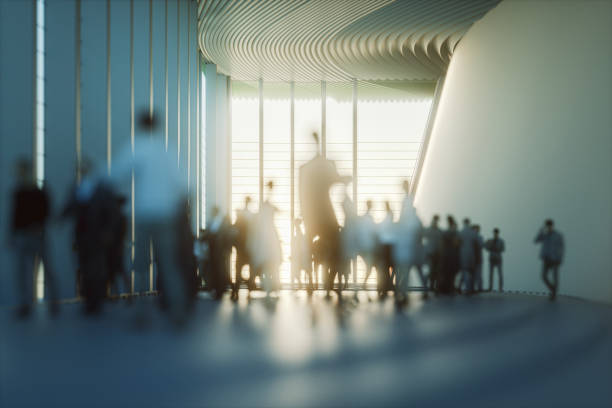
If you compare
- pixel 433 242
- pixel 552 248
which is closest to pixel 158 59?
pixel 433 242

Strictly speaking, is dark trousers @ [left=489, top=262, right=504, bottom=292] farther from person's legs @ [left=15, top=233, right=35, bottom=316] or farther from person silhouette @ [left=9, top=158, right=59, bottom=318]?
person's legs @ [left=15, top=233, right=35, bottom=316]

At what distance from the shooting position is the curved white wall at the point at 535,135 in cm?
1171

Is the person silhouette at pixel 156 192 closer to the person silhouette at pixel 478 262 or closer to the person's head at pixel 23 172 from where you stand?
the person's head at pixel 23 172

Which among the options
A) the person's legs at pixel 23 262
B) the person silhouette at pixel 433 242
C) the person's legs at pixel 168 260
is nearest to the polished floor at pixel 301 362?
the person's legs at pixel 23 262

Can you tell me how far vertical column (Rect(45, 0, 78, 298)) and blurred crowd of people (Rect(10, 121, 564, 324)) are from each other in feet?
1.09

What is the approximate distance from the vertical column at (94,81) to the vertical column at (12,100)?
116 cm

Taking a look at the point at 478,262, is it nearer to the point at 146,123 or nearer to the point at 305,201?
the point at 305,201

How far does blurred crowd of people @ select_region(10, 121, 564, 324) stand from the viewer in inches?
209

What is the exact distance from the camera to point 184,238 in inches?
243

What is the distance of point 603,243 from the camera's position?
11328 millimetres

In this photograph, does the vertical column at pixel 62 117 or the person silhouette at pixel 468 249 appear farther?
the person silhouette at pixel 468 249

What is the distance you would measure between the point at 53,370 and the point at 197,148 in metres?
12.6

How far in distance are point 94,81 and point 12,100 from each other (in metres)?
1.97

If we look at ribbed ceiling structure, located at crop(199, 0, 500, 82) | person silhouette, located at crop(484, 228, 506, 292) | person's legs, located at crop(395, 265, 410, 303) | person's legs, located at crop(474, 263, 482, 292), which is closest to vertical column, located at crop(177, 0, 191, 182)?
ribbed ceiling structure, located at crop(199, 0, 500, 82)
